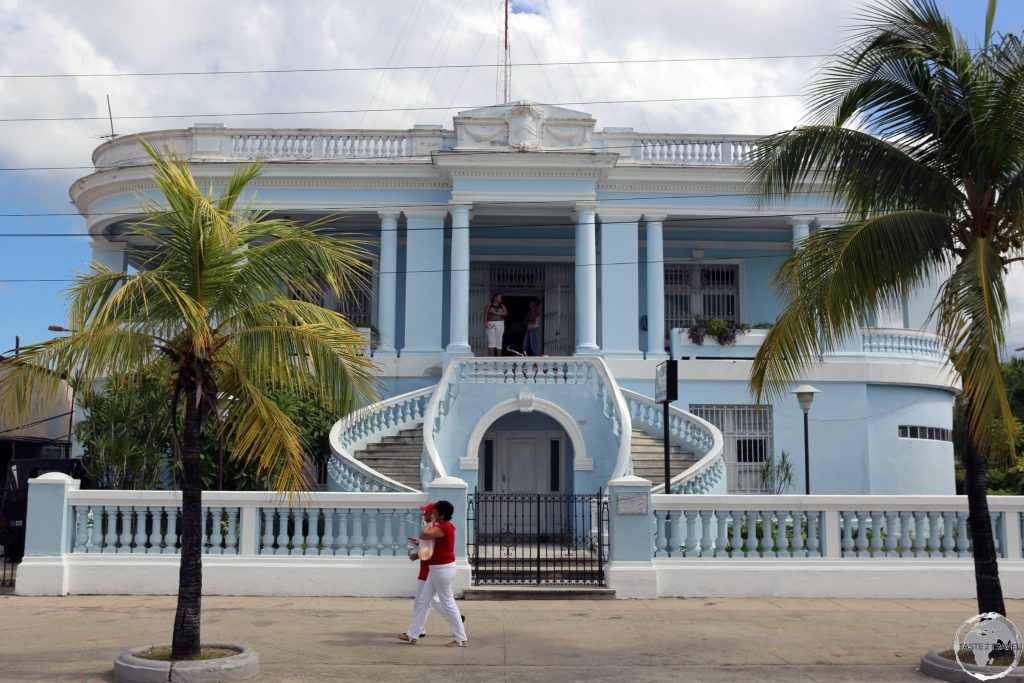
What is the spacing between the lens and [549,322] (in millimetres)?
23656

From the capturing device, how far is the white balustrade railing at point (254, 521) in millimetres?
13117

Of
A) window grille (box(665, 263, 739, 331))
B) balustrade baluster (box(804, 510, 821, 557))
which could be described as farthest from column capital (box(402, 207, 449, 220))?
balustrade baluster (box(804, 510, 821, 557))

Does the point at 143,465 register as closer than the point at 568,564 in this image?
No

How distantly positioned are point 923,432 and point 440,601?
15.6 meters

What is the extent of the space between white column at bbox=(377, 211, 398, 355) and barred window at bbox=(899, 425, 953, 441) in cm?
1112

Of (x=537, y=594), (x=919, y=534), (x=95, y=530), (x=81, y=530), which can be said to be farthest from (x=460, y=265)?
(x=919, y=534)

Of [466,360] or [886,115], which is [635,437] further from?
[886,115]

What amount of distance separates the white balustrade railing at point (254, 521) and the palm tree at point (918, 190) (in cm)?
543

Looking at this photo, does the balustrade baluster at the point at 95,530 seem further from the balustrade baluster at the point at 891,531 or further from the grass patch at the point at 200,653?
the balustrade baluster at the point at 891,531

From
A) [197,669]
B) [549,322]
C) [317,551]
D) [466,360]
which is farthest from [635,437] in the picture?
[197,669]

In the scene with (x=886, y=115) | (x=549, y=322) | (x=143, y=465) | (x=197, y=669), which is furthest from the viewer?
(x=549, y=322)

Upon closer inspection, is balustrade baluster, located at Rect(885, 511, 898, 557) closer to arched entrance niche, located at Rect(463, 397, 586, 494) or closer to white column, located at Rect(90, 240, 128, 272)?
arched entrance niche, located at Rect(463, 397, 586, 494)

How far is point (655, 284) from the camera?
875 inches

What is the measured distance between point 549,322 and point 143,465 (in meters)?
10.4
